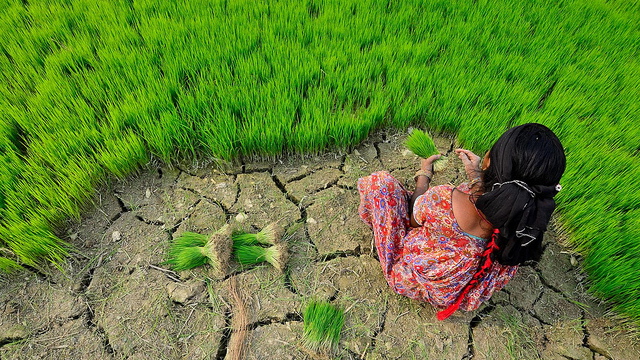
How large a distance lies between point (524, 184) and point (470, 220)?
0.27m

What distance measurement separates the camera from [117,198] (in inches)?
77.0

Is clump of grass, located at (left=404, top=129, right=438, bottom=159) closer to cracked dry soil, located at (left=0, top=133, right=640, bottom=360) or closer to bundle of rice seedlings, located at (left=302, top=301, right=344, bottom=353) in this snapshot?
cracked dry soil, located at (left=0, top=133, right=640, bottom=360)

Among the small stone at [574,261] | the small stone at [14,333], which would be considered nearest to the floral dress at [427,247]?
the small stone at [574,261]

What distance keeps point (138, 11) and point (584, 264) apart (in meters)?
3.17

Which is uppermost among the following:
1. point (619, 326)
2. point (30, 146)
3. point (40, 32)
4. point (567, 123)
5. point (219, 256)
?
point (40, 32)

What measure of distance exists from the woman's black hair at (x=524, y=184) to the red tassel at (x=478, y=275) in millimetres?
100

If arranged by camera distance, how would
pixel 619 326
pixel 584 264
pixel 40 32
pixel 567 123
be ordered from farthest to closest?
pixel 40 32
pixel 567 123
pixel 584 264
pixel 619 326

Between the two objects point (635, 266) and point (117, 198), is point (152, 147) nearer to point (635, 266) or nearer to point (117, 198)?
point (117, 198)

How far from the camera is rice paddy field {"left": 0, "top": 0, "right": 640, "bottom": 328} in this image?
72.0 inches

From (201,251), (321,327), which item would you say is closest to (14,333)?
(201,251)

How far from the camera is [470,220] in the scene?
1365 millimetres

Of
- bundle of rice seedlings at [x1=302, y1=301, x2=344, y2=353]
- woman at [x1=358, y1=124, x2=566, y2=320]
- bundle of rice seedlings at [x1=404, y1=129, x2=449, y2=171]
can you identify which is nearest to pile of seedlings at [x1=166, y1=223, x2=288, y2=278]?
bundle of rice seedlings at [x1=302, y1=301, x2=344, y2=353]

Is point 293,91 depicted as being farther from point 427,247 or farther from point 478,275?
point 478,275

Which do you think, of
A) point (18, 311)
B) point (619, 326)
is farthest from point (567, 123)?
point (18, 311)
